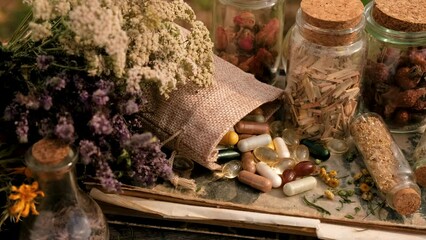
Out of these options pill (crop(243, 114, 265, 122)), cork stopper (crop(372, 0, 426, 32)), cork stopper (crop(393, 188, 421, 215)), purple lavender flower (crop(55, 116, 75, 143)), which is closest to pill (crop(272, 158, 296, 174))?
pill (crop(243, 114, 265, 122))

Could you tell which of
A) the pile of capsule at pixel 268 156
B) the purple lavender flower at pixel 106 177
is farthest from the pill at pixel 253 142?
the purple lavender flower at pixel 106 177

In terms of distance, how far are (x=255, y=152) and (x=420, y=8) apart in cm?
43

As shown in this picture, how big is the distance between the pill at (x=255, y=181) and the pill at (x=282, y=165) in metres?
0.06

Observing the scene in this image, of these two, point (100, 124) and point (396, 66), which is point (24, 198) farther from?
point (396, 66)

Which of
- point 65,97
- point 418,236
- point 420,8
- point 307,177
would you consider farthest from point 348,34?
point 65,97

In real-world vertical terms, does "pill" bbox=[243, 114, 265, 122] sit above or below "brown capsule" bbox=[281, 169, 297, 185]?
above

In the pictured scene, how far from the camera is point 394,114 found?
138cm

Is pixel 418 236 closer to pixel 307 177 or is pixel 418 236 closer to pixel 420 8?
pixel 307 177

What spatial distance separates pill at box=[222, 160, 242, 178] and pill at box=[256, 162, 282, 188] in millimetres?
38

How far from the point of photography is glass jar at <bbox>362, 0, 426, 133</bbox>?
Result: 4.21 ft

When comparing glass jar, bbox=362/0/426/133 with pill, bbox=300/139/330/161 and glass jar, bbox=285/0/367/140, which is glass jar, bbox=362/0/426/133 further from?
pill, bbox=300/139/330/161

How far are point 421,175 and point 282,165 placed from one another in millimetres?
260

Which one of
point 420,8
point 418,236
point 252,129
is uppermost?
point 420,8

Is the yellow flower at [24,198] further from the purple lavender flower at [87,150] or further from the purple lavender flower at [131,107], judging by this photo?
the purple lavender flower at [131,107]
